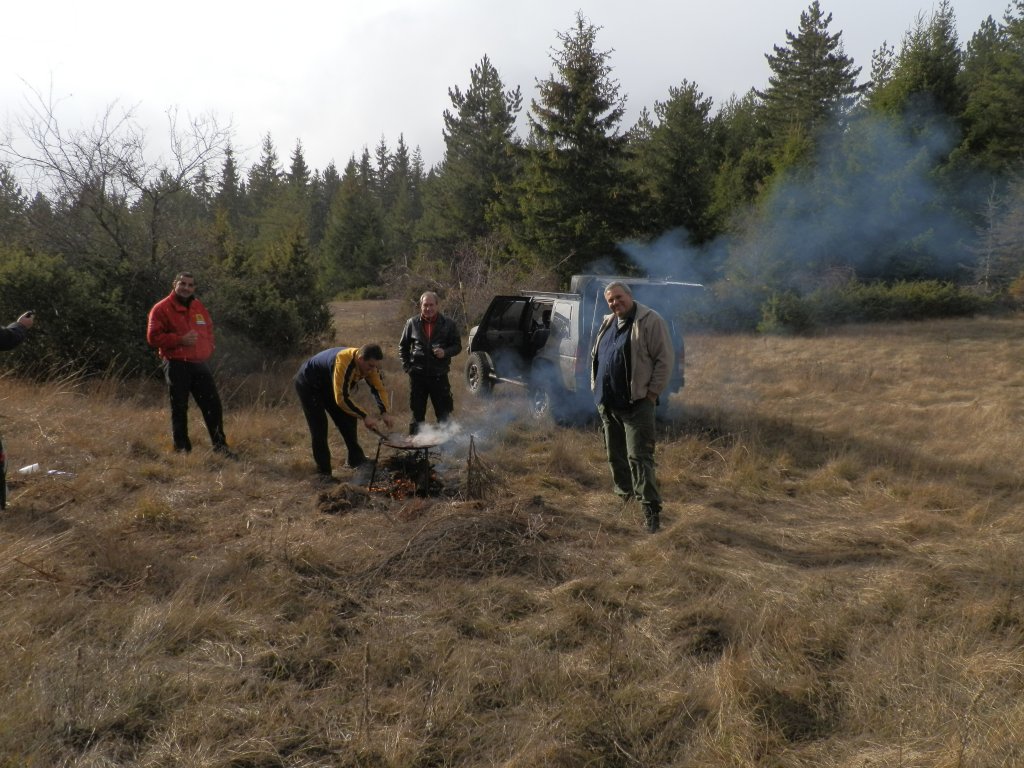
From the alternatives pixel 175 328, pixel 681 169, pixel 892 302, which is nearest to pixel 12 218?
pixel 175 328

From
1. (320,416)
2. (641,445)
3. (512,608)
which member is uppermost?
(320,416)

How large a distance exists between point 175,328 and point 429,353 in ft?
7.30

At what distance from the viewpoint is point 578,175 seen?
18.3m

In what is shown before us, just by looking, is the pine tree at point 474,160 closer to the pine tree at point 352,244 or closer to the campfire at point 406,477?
the pine tree at point 352,244

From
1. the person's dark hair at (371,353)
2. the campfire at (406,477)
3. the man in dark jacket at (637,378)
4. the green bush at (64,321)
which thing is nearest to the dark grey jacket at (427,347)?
the campfire at (406,477)

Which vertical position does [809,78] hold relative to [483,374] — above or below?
above

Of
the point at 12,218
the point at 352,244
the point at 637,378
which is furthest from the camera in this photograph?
the point at 352,244

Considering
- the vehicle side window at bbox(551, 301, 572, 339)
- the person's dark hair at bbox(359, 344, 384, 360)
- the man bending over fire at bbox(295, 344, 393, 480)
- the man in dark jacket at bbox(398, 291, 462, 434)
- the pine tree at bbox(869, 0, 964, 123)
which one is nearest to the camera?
the person's dark hair at bbox(359, 344, 384, 360)

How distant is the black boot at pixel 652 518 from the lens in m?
4.88

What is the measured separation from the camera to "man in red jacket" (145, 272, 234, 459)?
618 cm

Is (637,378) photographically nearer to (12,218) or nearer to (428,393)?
(428,393)

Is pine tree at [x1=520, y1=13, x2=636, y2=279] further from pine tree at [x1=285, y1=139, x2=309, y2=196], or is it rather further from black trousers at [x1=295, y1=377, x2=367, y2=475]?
pine tree at [x1=285, y1=139, x2=309, y2=196]

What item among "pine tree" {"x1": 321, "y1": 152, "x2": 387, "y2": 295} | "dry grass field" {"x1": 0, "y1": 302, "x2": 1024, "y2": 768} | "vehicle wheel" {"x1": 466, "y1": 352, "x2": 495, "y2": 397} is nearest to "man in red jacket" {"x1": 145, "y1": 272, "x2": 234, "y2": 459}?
"dry grass field" {"x1": 0, "y1": 302, "x2": 1024, "y2": 768}

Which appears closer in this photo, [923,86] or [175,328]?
[175,328]
